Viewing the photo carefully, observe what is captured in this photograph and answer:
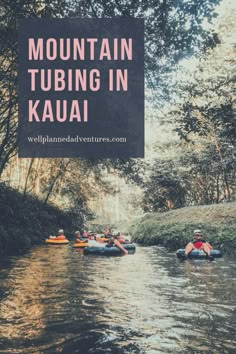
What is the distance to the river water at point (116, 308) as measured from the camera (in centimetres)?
506

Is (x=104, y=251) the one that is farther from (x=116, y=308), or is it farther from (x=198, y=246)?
(x=116, y=308)

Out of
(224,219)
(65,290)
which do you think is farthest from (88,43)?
(224,219)

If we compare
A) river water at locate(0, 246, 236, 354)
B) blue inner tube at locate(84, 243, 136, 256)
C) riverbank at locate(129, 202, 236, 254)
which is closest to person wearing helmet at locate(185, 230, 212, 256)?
river water at locate(0, 246, 236, 354)

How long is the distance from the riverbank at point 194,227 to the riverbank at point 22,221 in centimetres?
460

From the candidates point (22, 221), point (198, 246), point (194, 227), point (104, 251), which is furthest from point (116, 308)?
point (194, 227)

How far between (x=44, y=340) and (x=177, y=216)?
16300 millimetres

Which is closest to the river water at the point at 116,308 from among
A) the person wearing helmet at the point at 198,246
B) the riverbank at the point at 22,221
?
the person wearing helmet at the point at 198,246

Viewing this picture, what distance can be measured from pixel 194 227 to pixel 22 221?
6.47 m

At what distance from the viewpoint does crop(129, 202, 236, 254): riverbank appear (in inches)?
635

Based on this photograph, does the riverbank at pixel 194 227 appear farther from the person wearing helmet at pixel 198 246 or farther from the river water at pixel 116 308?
the river water at pixel 116 308

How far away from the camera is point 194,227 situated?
18.0 meters

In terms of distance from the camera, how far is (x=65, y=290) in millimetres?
8383

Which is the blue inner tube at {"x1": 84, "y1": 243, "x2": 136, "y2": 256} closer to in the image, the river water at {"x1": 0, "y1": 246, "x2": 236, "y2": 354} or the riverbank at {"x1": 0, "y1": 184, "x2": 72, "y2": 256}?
the riverbank at {"x1": 0, "y1": 184, "x2": 72, "y2": 256}

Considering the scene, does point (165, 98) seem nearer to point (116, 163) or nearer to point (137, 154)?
point (137, 154)
